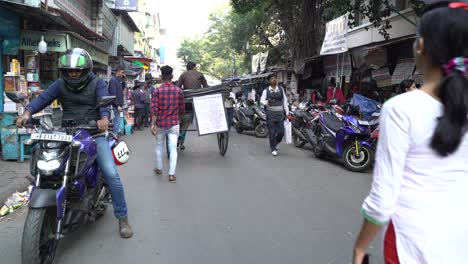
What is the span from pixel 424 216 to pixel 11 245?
12.3ft

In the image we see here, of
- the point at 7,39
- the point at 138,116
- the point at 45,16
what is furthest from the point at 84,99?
the point at 138,116

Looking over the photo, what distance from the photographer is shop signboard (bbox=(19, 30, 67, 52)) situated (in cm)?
878

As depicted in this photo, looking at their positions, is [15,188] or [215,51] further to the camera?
[215,51]

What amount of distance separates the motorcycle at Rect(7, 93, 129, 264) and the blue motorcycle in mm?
5263

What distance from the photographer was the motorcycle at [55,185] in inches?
121

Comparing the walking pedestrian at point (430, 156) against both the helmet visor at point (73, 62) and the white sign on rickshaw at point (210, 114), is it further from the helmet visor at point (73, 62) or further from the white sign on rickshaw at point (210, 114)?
the white sign on rickshaw at point (210, 114)

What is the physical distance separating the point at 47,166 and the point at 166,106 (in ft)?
11.7

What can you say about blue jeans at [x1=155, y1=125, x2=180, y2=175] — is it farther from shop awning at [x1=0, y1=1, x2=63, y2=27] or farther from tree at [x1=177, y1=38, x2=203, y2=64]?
tree at [x1=177, y1=38, x2=203, y2=64]

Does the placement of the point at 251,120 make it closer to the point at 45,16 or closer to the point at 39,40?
the point at 39,40

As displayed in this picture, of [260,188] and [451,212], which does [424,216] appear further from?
[260,188]

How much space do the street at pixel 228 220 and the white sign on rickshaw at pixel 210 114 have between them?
A: 2.71 ft

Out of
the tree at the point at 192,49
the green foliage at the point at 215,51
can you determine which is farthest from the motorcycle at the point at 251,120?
the tree at the point at 192,49

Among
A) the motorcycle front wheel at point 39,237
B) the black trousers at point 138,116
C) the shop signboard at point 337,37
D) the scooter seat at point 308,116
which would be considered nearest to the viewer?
the motorcycle front wheel at point 39,237

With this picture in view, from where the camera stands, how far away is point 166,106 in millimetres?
6664
